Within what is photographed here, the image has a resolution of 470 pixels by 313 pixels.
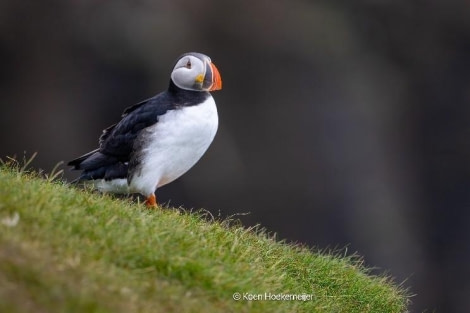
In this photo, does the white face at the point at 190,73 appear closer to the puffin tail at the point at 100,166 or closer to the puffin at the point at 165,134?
the puffin at the point at 165,134

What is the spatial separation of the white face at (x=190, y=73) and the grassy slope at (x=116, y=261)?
1.31m

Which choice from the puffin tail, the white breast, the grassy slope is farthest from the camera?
the puffin tail

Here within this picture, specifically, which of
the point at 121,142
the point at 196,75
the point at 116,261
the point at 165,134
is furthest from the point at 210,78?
the point at 116,261

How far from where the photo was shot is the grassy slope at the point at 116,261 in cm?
357

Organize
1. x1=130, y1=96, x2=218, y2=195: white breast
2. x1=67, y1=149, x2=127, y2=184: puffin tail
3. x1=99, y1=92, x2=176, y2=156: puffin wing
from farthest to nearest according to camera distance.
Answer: x1=67, y1=149, x2=127, y2=184: puffin tail → x1=99, y1=92, x2=176, y2=156: puffin wing → x1=130, y1=96, x2=218, y2=195: white breast

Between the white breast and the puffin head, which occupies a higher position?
the puffin head

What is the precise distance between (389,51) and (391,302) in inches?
378

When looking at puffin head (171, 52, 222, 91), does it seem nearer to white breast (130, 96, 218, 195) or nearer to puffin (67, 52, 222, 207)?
puffin (67, 52, 222, 207)

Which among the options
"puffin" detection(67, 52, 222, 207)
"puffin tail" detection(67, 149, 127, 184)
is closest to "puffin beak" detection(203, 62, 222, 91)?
→ "puffin" detection(67, 52, 222, 207)

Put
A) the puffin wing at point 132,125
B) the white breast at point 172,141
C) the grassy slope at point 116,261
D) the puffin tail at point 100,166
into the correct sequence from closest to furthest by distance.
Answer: the grassy slope at point 116,261
the white breast at point 172,141
the puffin wing at point 132,125
the puffin tail at point 100,166

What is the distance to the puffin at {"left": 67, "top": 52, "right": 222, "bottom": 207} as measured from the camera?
642 centimetres

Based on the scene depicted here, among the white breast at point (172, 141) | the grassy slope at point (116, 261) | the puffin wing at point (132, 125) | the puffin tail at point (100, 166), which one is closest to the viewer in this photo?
the grassy slope at point (116, 261)

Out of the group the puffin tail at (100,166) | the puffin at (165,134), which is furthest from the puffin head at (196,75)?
the puffin tail at (100,166)

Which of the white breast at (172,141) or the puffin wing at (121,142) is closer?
the white breast at (172,141)
